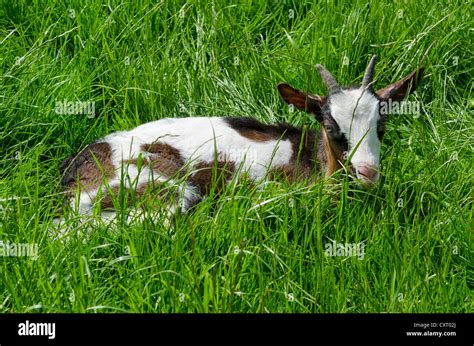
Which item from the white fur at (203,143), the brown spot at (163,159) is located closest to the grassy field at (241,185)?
the white fur at (203,143)

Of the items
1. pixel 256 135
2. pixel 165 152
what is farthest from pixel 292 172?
pixel 165 152

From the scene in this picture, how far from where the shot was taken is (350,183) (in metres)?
5.96

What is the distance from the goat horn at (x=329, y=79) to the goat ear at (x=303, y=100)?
9 cm

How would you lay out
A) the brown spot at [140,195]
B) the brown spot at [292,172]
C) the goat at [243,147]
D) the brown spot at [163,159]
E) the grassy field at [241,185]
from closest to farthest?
1. the grassy field at [241,185]
2. the brown spot at [140,195]
3. the goat at [243,147]
4. the brown spot at [163,159]
5. the brown spot at [292,172]

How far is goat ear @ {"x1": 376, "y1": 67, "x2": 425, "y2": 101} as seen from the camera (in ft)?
21.7

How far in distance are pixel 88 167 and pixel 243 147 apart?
1040 millimetres

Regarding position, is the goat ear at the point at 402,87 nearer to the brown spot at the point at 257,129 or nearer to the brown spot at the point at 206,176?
the brown spot at the point at 257,129

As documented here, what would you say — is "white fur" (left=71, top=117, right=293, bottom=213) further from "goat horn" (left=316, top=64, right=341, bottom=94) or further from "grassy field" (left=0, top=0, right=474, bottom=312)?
"goat horn" (left=316, top=64, right=341, bottom=94)

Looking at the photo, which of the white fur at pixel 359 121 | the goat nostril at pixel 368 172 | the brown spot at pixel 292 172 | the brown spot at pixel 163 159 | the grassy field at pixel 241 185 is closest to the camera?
the grassy field at pixel 241 185

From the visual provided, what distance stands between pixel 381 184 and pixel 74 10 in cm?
288

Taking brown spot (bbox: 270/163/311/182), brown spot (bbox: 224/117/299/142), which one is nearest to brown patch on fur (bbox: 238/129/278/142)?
brown spot (bbox: 224/117/299/142)

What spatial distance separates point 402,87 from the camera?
6684 millimetres

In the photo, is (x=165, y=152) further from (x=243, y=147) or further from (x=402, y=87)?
(x=402, y=87)

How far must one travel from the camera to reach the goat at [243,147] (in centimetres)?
630
